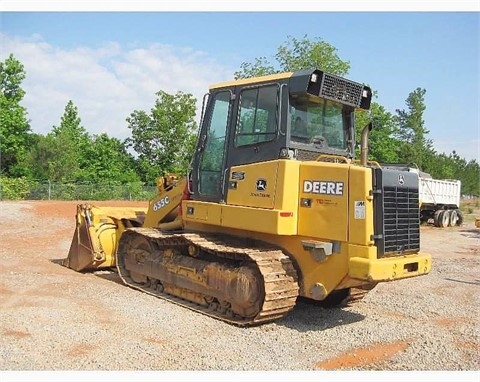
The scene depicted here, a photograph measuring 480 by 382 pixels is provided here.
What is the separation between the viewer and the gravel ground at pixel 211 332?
5125mm

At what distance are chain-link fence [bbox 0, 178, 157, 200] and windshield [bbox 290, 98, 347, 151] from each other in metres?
23.5

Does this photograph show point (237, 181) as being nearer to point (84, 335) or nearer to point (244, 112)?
point (244, 112)

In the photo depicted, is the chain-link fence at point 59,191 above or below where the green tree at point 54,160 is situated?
below

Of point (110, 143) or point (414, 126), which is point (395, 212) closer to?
point (110, 143)

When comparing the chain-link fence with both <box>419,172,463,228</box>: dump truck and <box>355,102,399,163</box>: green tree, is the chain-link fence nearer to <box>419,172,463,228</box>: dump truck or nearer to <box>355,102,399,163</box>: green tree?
<box>419,172,463,228</box>: dump truck

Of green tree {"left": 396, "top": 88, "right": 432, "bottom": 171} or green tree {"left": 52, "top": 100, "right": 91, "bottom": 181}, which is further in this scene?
green tree {"left": 396, "top": 88, "right": 432, "bottom": 171}

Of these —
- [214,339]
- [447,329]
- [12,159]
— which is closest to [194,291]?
[214,339]

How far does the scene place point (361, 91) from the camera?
741 centimetres

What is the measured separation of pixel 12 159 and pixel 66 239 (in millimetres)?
24767

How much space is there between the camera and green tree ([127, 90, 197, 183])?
37.9 metres

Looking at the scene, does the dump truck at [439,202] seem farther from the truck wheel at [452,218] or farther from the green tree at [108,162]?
the green tree at [108,162]

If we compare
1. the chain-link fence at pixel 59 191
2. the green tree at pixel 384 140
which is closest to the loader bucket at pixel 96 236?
the chain-link fence at pixel 59 191

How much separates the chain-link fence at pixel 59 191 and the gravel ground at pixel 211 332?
786 inches

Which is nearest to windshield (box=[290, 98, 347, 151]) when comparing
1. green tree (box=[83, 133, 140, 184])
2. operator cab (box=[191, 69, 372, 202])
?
operator cab (box=[191, 69, 372, 202])
